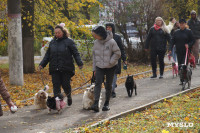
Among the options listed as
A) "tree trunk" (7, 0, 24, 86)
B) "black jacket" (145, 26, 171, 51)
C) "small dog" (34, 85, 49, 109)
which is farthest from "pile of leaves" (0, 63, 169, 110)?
"black jacket" (145, 26, 171, 51)

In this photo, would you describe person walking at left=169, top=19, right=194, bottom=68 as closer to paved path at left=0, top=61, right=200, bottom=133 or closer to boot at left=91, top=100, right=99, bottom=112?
paved path at left=0, top=61, right=200, bottom=133

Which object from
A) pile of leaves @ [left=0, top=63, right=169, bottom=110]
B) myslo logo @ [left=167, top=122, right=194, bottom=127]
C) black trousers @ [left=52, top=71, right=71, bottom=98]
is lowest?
pile of leaves @ [left=0, top=63, right=169, bottom=110]

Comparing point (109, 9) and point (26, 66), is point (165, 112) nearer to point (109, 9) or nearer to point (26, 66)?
point (26, 66)

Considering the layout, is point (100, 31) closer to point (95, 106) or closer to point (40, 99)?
point (95, 106)

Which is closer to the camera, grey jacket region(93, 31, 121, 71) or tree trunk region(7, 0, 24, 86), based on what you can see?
grey jacket region(93, 31, 121, 71)

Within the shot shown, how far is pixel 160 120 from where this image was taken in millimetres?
7102

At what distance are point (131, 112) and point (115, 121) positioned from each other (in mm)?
887

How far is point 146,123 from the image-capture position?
22.7 feet

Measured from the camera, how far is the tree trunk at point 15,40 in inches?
476

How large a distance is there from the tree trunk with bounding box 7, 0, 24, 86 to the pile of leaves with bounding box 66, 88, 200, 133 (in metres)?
5.36

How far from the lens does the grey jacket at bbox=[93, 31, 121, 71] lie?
809cm

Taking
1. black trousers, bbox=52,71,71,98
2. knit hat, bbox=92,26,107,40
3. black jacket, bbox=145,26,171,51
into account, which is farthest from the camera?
black jacket, bbox=145,26,171,51

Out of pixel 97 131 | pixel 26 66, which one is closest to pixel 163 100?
pixel 97 131

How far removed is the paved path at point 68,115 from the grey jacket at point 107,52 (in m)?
1.09
